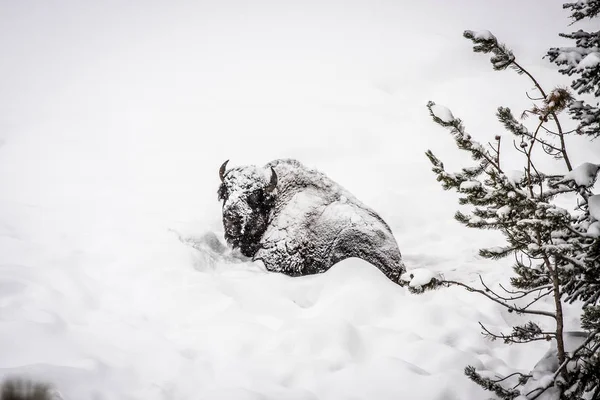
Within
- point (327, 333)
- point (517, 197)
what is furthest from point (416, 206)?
point (517, 197)

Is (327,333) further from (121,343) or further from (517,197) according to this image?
(517,197)

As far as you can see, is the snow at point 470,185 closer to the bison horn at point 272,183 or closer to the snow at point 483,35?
the snow at point 483,35

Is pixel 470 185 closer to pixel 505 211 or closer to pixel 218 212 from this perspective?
pixel 505 211

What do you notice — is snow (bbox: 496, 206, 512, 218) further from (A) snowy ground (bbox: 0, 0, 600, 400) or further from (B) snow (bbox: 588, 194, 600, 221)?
(A) snowy ground (bbox: 0, 0, 600, 400)

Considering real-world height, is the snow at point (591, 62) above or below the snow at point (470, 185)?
above

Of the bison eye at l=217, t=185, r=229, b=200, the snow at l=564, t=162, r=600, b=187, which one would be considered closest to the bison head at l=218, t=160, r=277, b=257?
the bison eye at l=217, t=185, r=229, b=200

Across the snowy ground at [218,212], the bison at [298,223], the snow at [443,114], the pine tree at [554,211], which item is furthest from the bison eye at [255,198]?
the snow at [443,114]

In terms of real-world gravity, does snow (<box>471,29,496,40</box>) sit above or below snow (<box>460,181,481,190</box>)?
above

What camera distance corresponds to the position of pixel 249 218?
211 inches

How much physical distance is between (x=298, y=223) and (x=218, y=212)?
2729 millimetres

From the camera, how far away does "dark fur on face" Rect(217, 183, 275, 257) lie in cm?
538

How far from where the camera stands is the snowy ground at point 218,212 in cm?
281

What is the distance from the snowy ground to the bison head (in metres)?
0.32

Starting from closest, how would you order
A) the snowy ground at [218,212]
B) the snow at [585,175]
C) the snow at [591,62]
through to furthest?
the snow at [591,62], the snow at [585,175], the snowy ground at [218,212]
